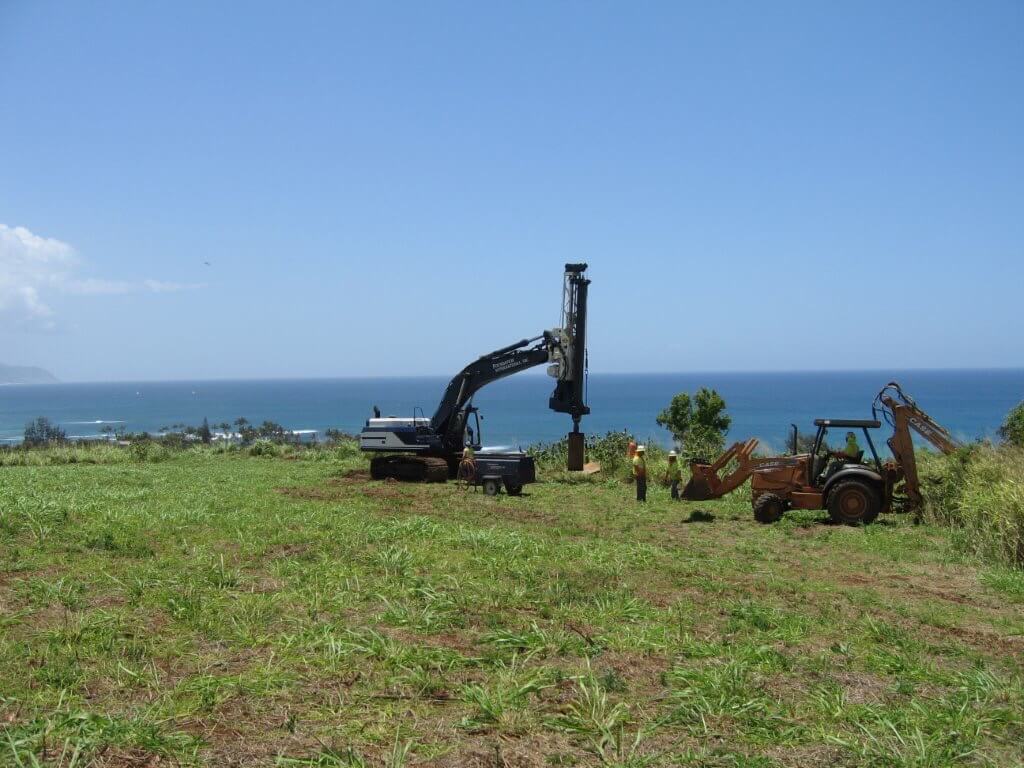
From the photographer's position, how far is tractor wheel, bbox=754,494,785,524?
678 inches

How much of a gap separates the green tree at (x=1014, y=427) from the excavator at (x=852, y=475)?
5.53 meters

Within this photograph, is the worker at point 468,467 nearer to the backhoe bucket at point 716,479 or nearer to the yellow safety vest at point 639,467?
the yellow safety vest at point 639,467

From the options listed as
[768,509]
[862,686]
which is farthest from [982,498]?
[862,686]

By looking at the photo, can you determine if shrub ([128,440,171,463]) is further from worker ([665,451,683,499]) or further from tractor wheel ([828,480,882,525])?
tractor wheel ([828,480,882,525])

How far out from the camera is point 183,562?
34.9ft

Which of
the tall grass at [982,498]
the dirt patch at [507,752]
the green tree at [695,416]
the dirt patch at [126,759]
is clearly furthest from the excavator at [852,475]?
the green tree at [695,416]

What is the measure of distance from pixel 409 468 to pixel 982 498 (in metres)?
15.0

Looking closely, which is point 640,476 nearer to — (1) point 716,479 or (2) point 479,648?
(1) point 716,479

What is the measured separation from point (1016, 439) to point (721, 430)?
66.8ft

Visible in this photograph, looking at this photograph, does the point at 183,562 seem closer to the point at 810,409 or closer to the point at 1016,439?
the point at 1016,439

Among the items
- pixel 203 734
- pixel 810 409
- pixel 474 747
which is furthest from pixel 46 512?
pixel 810 409

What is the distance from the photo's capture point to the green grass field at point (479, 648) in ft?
18.8

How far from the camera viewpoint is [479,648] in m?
7.59

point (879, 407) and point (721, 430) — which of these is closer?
point (879, 407)
